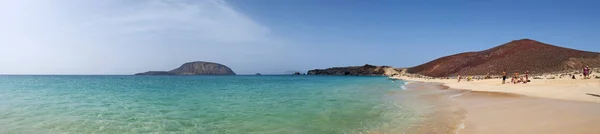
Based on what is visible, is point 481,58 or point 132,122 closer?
point 132,122

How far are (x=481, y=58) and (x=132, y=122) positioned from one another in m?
74.6

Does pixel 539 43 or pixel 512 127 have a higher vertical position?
pixel 539 43

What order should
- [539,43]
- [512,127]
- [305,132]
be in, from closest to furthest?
1. [512,127]
2. [305,132]
3. [539,43]

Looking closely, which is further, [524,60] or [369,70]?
[369,70]

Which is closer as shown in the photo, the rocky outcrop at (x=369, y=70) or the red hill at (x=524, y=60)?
the red hill at (x=524, y=60)

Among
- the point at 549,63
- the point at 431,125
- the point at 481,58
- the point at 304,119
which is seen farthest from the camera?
the point at 481,58

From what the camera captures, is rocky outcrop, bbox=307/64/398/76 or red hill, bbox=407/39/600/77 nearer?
red hill, bbox=407/39/600/77

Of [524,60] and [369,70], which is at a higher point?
[369,70]

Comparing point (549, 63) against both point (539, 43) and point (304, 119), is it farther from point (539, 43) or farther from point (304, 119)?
point (304, 119)

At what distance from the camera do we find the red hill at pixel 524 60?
165ft

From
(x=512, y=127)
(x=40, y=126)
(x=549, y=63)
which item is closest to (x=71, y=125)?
(x=40, y=126)

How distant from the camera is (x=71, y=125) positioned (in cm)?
996

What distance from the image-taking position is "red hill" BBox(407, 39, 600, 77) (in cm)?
5025

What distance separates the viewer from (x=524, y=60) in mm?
56094
